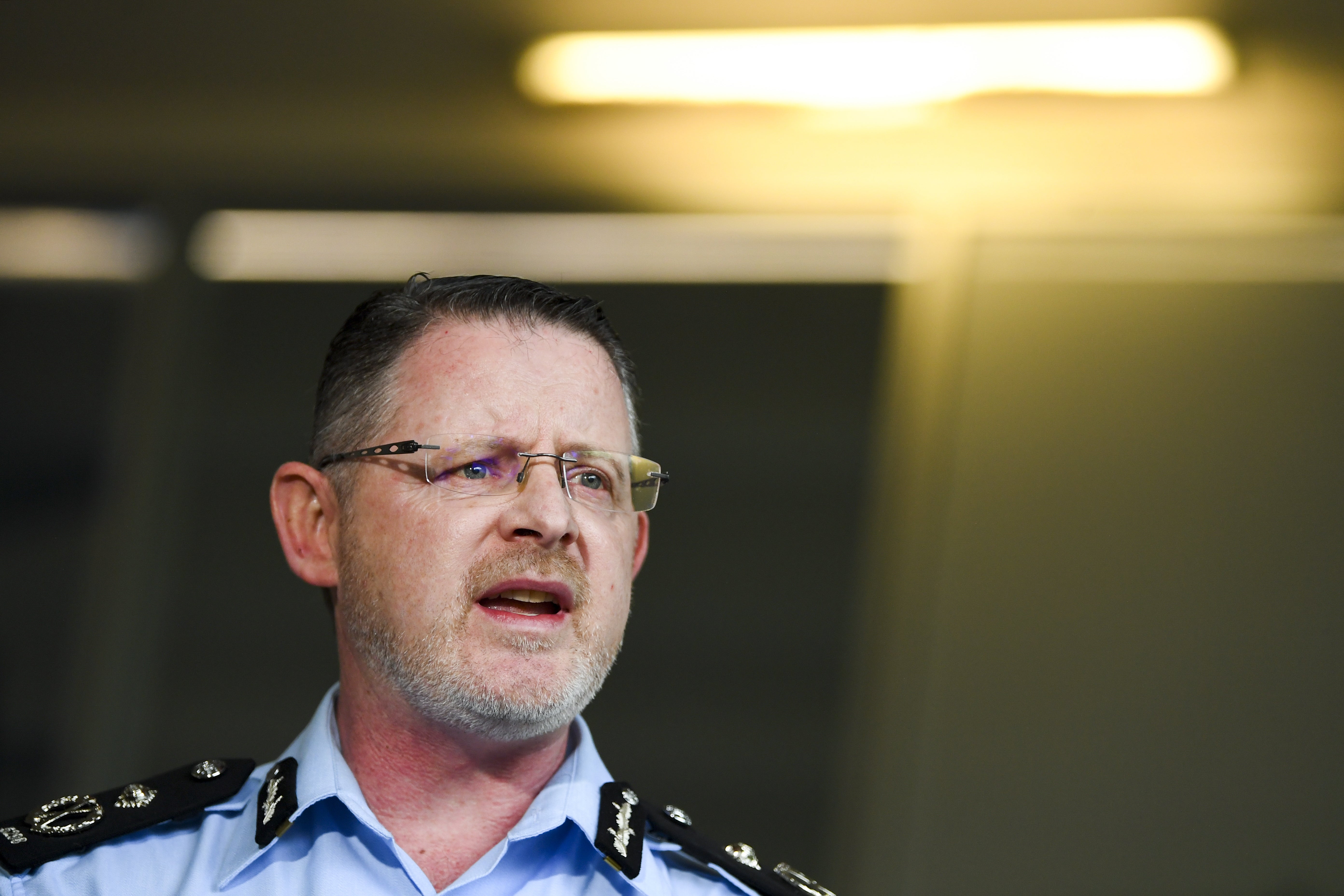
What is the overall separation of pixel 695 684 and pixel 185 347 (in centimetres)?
199

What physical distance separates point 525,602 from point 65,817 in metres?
0.63

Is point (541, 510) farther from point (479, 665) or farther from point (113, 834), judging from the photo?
point (113, 834)

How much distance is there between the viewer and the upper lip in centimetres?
141

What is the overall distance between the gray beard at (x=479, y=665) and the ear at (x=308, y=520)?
0.15 metres

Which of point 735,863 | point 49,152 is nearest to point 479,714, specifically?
point 735,863

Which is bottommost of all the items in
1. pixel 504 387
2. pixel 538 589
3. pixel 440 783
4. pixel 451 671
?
pixel 440 783

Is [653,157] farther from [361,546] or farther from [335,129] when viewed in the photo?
[361,546]

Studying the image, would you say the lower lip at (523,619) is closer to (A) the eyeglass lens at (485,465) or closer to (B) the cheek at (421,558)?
(B) the cheek at (421,558)

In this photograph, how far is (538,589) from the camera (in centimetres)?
142

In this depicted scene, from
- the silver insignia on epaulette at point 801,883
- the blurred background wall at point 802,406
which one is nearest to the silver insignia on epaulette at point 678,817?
the silver insignia on epaulette at point 801,883

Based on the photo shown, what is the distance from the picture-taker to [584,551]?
4.83 feet

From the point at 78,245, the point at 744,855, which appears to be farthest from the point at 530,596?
the point at 78,245

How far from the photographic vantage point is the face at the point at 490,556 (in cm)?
139

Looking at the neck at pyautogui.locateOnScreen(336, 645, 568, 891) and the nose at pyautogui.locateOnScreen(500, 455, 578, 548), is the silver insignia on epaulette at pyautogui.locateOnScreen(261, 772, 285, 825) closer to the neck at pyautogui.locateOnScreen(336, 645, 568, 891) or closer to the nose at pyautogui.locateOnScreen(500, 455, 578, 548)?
the neck at pyautogui.locateOnScreen(336, 645, 568, 891)
